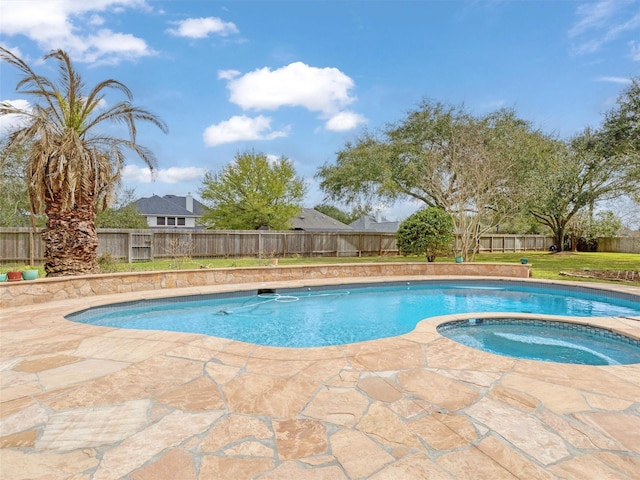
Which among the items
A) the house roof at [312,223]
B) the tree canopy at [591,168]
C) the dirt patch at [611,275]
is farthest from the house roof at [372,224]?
the dirt patch at [611,275]

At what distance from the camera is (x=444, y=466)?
201cm

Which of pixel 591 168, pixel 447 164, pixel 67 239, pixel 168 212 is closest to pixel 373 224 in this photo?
pixel 168 212

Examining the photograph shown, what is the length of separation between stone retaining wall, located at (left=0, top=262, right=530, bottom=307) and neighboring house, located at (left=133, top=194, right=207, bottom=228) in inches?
965

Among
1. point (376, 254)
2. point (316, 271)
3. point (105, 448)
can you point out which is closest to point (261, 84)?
point (316, 271)

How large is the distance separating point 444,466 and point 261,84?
1454cm

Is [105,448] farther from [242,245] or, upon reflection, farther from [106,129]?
[242,245]

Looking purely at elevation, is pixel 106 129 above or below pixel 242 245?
above

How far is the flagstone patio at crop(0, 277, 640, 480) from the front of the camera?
2014mm

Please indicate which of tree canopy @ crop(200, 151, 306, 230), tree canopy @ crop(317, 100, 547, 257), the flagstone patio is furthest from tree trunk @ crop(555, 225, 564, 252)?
the flagstone patio

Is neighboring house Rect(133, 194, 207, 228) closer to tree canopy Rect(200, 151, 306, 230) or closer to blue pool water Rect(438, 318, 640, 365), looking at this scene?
tree canopy Rect(200, 151, 306, 230)

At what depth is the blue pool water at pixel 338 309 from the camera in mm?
6137

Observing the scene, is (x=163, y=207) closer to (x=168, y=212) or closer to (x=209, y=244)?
(x=168, y=212)

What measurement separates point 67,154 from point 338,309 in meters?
6.72

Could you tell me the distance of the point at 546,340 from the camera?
544cm
